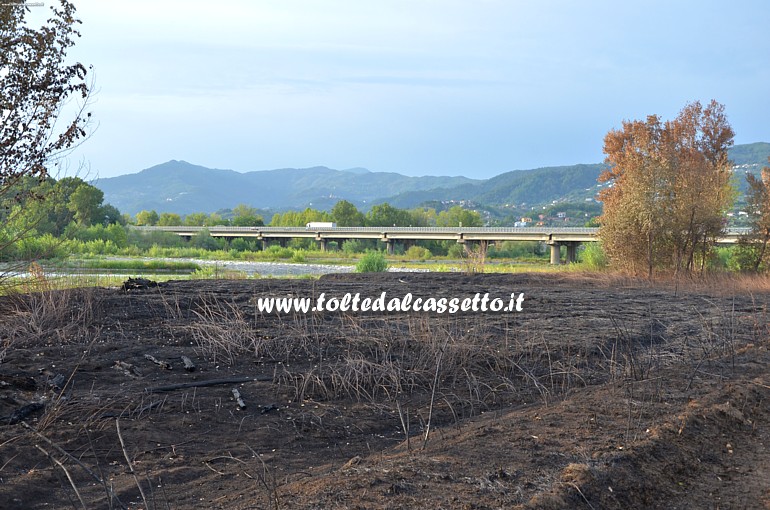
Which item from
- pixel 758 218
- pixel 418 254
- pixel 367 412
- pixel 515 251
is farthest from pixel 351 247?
pixel 367 412

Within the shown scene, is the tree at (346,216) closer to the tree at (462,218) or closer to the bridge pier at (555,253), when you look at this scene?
the tree at (462,218)

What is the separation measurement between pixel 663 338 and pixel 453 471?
7014 mm

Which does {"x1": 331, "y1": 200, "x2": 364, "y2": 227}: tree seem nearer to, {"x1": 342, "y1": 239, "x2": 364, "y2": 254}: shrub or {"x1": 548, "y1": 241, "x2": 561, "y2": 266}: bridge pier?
{"x1": 342, "y1": 239, "x2": 364, "y2": 254}: shrub

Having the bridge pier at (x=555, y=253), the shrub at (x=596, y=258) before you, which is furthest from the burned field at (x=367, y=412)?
the bridge pier at (x=555, y=253)

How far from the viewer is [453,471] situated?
4.71 meters

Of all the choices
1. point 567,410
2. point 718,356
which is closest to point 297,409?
point 567,410

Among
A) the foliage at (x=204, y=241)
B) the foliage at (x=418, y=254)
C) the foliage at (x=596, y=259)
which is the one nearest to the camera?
the foliage at (x=596, y=259)

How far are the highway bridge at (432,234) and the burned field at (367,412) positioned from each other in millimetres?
41132

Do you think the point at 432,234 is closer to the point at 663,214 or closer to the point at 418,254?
the point at 418,254

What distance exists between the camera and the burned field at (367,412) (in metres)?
4.66

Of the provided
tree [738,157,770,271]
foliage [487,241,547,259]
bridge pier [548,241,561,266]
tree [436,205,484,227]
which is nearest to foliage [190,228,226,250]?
foliage [487,241,547,259]

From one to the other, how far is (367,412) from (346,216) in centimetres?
8972

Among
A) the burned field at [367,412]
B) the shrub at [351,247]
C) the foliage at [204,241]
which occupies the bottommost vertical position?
the shrub at [351,247]

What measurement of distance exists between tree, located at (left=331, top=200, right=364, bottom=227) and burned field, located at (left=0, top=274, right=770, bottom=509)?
83.6 meters
